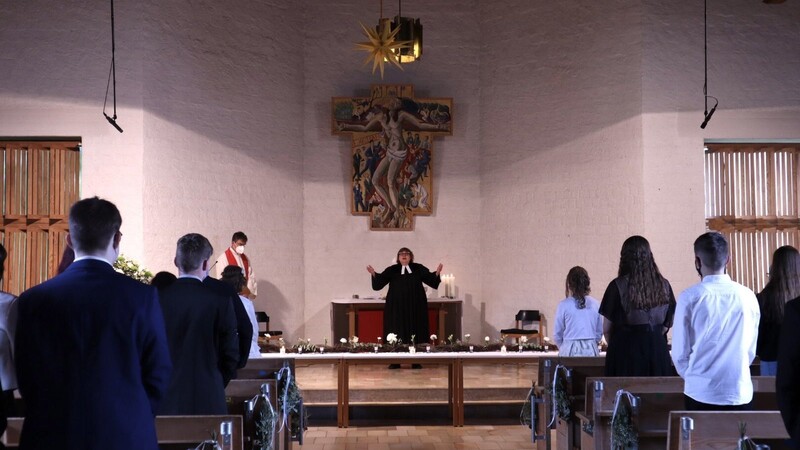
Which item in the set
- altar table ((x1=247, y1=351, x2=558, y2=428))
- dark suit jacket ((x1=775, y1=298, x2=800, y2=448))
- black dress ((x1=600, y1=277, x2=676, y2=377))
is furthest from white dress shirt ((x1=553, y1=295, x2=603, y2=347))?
dark suit jacket ((x1=775, y1=298, x2=800, y2=448))

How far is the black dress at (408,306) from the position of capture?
1198cm

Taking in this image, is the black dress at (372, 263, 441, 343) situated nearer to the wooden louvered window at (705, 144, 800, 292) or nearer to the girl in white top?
the wooden louvered window at (705, 144, 800, 292)

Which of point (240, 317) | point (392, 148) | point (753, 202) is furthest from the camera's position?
point (392, 148)

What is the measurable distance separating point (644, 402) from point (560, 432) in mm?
1766

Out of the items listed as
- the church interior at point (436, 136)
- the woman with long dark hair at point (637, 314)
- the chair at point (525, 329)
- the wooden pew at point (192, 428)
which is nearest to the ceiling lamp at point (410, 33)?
the church interior at point (436, 136)

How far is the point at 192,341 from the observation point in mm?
3982

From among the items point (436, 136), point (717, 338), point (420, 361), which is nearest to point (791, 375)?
point (717, 338)

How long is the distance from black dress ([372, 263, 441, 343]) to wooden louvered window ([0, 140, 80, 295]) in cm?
438

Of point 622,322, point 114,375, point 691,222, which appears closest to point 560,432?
point 622,322

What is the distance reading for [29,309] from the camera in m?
2.60

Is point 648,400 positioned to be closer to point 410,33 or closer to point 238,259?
point 410,33

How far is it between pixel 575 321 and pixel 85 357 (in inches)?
184

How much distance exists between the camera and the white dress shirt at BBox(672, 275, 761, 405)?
382 centimetres

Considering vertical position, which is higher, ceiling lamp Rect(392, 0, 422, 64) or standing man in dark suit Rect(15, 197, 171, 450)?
ceiling lamp Rect(392, 0, 422, 64)
